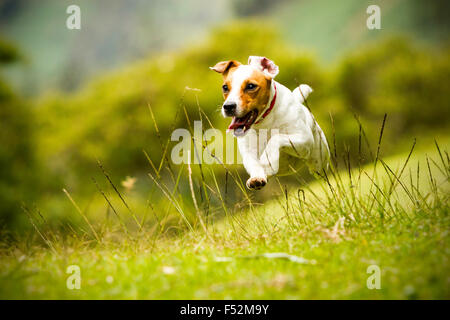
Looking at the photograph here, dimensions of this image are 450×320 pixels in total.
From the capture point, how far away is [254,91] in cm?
398

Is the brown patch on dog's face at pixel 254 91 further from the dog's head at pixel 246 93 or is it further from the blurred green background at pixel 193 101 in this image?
the blurred green background at pixel 193 101

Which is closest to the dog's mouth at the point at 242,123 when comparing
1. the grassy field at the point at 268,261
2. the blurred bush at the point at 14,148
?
the grassy field at the point at 268,261

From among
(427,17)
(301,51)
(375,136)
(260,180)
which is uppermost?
(427,17)

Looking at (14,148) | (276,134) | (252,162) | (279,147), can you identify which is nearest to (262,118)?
(276,134)

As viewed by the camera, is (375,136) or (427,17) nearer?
(375,136)

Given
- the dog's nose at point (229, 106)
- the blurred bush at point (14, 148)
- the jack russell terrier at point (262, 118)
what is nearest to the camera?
the dog's nose at point (229, 106)

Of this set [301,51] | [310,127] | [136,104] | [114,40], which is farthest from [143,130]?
[114,40]

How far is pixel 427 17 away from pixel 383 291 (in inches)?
1536

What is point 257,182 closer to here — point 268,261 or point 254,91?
point 268,261

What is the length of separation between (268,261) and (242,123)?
1.30 meters

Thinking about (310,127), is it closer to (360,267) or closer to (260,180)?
(260,180)

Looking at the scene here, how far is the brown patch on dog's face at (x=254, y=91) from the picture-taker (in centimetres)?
Answer: 394

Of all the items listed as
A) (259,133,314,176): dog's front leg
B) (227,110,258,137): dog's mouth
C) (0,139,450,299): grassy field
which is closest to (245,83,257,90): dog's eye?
(227,110,258,137): dog's mouth

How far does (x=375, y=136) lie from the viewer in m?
20.9
